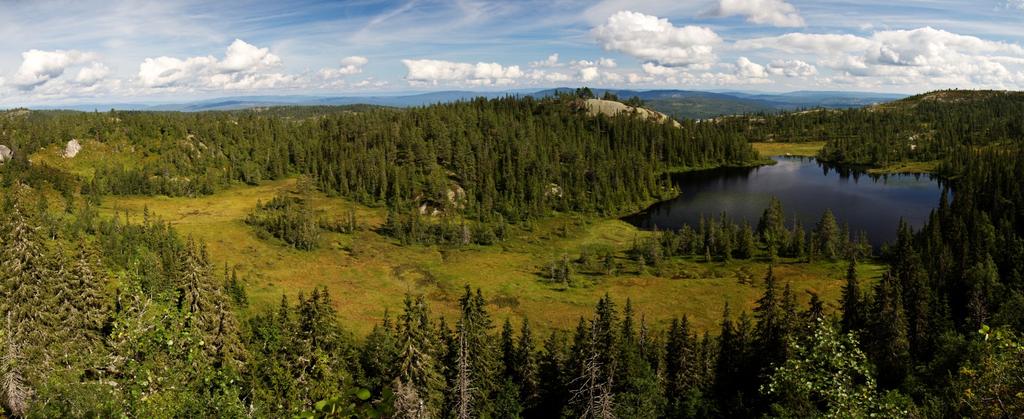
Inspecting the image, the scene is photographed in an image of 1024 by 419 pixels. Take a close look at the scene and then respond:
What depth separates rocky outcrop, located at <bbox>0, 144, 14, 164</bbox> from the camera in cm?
16862

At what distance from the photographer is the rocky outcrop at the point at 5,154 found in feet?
553

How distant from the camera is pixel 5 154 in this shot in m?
175

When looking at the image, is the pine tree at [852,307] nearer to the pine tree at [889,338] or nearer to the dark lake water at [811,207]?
the pine tree at [889,338]

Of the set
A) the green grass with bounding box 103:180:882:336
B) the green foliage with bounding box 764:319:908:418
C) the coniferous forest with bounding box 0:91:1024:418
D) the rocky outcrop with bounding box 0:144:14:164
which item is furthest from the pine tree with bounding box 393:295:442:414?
the rocky outcrop with bounding box 0:144:14:164

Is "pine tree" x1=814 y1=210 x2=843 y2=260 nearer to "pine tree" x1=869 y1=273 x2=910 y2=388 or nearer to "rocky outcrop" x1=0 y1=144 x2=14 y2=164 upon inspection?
"pine tree" x1=869 y1=273 x2=910 y2=388

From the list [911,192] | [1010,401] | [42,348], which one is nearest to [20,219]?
[42,348]

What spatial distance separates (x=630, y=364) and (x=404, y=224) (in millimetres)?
98065

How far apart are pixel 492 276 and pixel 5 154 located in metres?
172

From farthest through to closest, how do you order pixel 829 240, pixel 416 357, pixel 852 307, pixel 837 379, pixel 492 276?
1. pixel 829 240
2. pixel 492 276
3. pixel 852 307
4. pixel 416 357
5. pixel 837 379

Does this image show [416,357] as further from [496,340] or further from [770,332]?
[770,332]

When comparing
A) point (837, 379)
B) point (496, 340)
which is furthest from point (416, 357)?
point (837, 379)

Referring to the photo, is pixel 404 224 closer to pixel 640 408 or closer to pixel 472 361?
pixel 472 361

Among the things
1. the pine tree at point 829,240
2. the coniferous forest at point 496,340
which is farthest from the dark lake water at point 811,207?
the coniferous forest at point 496,340

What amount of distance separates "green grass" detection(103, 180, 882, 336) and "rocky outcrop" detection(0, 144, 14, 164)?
4951cm
